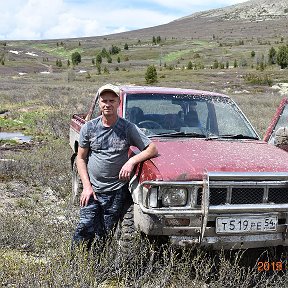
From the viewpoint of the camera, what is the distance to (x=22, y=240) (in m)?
4.77

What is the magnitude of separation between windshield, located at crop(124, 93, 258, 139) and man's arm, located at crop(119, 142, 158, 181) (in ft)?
3.27

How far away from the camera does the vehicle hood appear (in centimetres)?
399

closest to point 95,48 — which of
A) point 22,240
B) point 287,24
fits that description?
point 287,24

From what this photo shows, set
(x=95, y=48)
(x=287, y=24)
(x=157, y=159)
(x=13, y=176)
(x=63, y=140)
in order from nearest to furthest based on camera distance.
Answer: (x=157, y=159) < (x=13, y=176) < (x=63, y=140) < (x=95, y=48) < (x=287, y=24)

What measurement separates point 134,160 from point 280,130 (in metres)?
→ 2.50

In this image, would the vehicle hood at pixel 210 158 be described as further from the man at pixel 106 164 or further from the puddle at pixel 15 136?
Result: the puddle at pixel 15 136

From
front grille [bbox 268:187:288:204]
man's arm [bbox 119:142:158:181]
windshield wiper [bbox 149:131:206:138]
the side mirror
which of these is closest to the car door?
the side mirror

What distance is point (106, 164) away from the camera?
4.22 metres

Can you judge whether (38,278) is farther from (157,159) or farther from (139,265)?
(157,159)

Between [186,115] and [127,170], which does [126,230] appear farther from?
[186,115]

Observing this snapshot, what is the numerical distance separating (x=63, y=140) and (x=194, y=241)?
9488 millimetres

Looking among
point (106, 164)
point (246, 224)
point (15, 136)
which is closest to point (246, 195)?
point (246, 224)

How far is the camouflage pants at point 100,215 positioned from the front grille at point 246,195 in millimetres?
743

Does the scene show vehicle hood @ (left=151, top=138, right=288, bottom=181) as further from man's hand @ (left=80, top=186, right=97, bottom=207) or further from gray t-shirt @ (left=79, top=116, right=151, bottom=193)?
man's hand @ (left=80, top=186, right=97, bottom=207)
